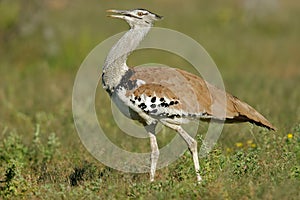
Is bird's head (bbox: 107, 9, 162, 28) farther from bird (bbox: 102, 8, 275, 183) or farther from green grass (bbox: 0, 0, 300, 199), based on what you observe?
green grass (bbox: 0, 0, 300, 199)

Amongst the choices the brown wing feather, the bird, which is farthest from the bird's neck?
the brown wing feather

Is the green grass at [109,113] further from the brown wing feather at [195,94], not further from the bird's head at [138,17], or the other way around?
the bird's head at [138,17]

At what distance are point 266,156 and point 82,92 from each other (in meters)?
4.63

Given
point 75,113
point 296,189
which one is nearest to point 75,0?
point 75,113

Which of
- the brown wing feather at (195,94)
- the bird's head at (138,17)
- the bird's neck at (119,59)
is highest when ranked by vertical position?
the bird's head at (138,17)

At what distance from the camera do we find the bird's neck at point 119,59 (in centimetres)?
535

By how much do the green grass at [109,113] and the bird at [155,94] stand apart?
32 centimetres

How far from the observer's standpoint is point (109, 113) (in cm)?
844

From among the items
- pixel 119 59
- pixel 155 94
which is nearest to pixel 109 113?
pixel 119 59

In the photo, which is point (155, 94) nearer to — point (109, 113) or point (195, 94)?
point (195, 94)

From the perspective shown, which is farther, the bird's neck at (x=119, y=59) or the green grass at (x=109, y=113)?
the bird's neck at (x=119, y=59)

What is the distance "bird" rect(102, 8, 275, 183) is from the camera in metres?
5.25

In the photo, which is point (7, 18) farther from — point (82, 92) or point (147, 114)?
point (147, 114)

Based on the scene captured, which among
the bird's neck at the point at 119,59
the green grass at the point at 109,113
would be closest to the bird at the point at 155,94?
the bird's neck at the point at 119,59
